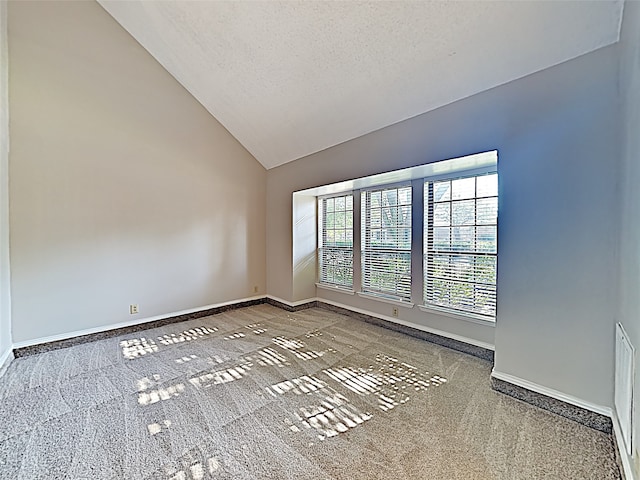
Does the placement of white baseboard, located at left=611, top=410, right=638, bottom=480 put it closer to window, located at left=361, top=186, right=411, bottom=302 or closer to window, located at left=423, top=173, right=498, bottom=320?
window, located at left=423, top=173, right=498, bottom=320

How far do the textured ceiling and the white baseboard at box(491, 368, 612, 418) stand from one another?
2.40 metres

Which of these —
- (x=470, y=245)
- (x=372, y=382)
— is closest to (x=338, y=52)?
(x=470, y=245)

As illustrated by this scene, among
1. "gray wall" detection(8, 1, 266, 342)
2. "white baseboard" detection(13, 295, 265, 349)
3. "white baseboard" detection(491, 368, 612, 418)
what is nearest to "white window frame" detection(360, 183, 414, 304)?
"white baseboard" detection(491, 368, 612, 418)

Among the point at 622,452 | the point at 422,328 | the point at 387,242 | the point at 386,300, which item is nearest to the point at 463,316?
the point at 422,328

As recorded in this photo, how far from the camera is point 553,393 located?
83.7 inches

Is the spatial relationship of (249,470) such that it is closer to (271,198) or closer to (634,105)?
(634,105)

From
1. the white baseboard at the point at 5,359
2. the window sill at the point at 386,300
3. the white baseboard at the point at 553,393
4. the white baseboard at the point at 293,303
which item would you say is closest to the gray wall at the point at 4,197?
the white baseboard at the point at 5,359

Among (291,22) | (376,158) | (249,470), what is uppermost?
(291,22)

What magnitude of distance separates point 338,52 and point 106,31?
307 cm

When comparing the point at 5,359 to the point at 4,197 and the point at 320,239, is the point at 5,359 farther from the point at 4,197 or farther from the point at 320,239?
the point at 320,239

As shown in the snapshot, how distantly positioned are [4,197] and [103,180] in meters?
0.91

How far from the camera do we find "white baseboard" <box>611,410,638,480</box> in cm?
146

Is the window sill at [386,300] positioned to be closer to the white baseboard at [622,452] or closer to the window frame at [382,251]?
the window frame at [382,251]

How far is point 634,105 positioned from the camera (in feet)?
5.15
